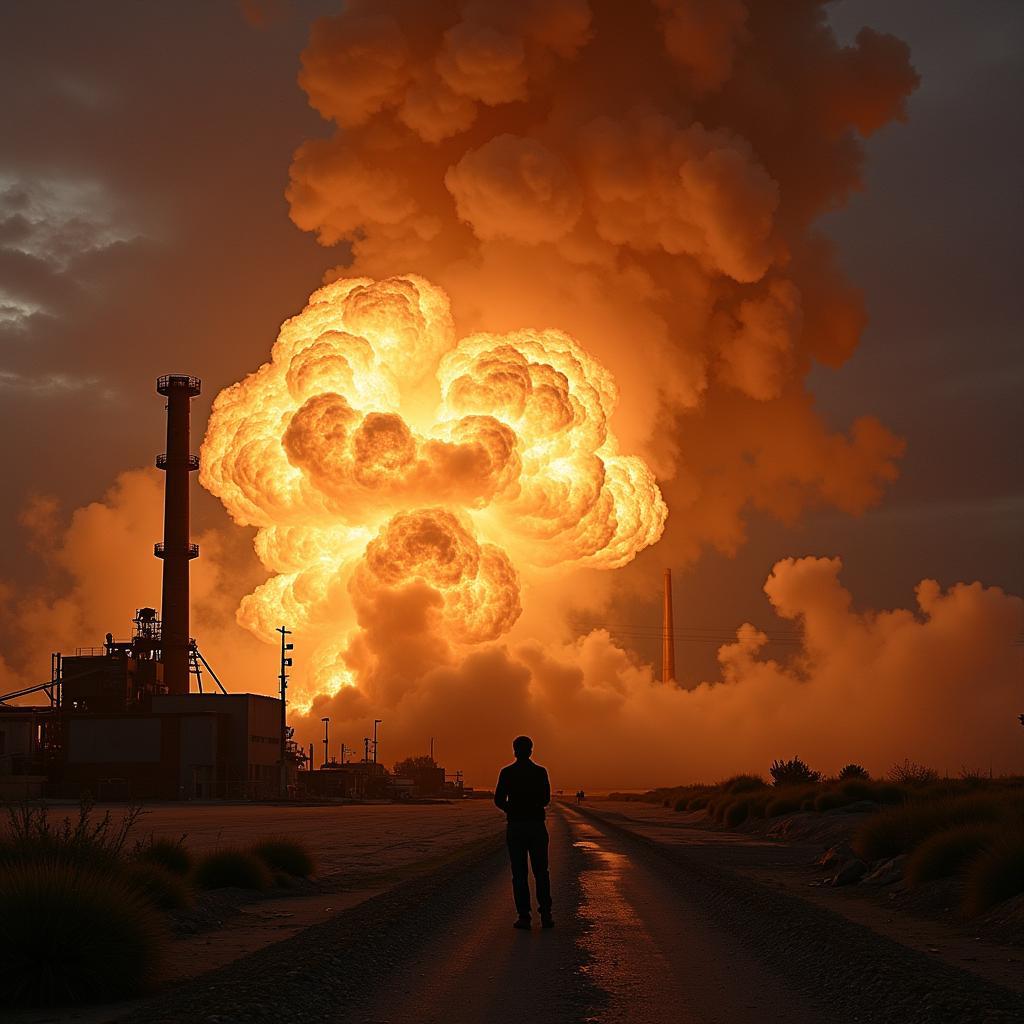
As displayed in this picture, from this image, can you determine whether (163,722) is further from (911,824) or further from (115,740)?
(911,824)

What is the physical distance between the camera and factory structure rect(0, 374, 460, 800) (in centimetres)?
9219

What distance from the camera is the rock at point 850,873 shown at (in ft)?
75.8

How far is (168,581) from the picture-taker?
315ft

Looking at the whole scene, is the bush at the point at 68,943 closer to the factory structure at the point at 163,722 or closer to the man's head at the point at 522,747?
the man's head at the point at 522,747

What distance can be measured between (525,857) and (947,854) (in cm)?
804

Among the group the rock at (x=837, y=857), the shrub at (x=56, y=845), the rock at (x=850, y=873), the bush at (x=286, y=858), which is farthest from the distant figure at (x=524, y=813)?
the rock at (x=837, y=857)

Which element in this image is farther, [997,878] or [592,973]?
[997,878]

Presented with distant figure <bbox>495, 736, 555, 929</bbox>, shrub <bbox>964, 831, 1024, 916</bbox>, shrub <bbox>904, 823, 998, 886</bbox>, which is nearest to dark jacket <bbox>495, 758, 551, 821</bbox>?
distant figure <bbox>495, 736, 555, 929</bbox>

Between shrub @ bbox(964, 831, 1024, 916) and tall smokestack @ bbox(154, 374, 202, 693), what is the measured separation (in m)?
84.7

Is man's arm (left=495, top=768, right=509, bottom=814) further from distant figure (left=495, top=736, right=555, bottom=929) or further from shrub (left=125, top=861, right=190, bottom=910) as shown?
shrub (left=125, top=861, right=190, bottom=910)

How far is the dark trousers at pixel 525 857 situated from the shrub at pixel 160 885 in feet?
14.7

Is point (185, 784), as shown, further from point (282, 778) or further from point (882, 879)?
point (882, 879)

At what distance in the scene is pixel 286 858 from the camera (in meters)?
23.2

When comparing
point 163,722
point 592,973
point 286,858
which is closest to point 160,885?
point 286,858
